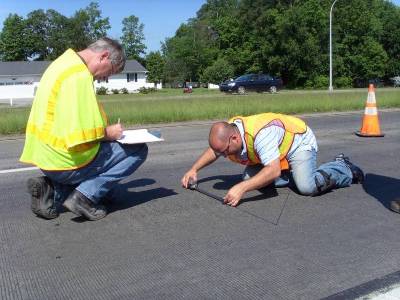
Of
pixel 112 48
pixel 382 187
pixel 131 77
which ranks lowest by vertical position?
pixel 382 187

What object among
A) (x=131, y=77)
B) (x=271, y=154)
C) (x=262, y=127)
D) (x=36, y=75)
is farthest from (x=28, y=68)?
(x=271, y=154)

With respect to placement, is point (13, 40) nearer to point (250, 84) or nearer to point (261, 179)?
point (250, 84)

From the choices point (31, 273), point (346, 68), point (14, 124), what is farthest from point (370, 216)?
point (346, 68)

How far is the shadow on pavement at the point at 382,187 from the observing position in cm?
559

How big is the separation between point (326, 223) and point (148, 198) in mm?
1903

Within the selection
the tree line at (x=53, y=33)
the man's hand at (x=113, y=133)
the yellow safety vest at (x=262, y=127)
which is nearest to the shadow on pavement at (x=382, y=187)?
the yellow safety vest at (x=262, y=127)

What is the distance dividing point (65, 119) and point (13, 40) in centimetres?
11545

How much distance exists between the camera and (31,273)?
364 cm

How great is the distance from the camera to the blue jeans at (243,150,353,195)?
5.35 meters

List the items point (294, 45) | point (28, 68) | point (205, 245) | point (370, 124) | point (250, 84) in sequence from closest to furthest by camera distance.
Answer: point (205, 245)
point (370, 124)
point (250, 84)
point (294, 45)
point (28, 68)

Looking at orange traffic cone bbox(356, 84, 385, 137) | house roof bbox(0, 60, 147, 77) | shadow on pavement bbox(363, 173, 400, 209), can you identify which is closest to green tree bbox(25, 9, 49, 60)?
house roof bbox(0, 60, 147, 77)

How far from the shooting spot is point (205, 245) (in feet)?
13.5

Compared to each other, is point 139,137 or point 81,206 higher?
point 139,137

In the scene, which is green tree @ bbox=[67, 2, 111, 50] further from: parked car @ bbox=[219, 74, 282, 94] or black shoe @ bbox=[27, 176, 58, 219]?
black shoe @ bbox=[27, 176, 58, 219]
